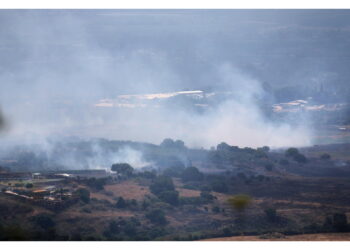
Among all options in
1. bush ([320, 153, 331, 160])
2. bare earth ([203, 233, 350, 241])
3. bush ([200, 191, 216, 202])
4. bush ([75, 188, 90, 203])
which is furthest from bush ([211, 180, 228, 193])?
bush ([320, 153, 331, 160])

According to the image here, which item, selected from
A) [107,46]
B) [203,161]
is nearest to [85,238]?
[203,161]

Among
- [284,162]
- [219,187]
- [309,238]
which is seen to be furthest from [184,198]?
[284,162]

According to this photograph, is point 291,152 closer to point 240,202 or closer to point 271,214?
point 240,202

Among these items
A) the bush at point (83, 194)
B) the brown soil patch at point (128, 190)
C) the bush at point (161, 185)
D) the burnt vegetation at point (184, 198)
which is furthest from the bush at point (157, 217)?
the bush at point (161, 185)

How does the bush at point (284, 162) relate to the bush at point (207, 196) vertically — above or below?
above

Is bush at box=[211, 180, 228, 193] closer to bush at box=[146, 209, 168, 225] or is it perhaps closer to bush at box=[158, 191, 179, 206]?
bush at box=[158, 191, 179, 206]

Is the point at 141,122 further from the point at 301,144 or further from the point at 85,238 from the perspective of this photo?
the point at 85,238

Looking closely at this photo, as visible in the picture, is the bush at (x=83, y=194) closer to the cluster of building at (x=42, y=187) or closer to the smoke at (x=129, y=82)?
the cluster of building at (x=42, y=187)
